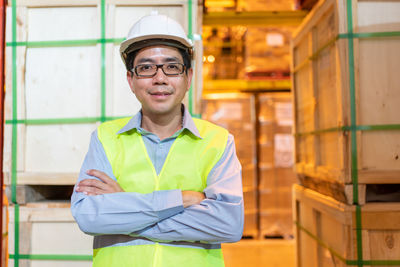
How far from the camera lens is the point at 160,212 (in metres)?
1.75

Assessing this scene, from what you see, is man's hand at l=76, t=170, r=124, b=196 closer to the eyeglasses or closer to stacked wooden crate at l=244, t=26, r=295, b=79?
the eyeglasses

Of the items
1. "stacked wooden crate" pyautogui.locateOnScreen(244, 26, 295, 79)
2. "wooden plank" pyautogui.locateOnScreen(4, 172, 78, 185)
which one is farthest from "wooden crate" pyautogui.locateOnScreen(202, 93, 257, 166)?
"wooden plank" pyautogui.locateOnScreen(4, 172, 78, 185)

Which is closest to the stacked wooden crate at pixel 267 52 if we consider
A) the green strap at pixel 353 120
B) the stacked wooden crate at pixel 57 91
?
the green strap at pixel 353 120

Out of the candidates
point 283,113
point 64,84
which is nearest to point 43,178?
point 64,84

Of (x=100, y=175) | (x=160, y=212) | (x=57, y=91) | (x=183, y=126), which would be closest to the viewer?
(x=160, y=212)

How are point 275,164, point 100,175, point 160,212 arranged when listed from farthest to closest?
point 275,164 → point 100,175 → point 160,212

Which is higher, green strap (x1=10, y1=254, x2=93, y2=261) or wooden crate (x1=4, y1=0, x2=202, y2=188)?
wooden crate (x1=4, y1=0, x2=202, y2=188)

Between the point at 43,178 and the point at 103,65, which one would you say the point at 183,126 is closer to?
the point at 103,65

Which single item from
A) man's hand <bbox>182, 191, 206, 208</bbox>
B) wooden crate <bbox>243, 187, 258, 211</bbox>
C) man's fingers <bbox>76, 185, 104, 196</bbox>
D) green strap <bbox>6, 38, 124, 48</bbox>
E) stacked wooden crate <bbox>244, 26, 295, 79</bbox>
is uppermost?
stacked wooden crate <bbox>244, 26, 295, 79</bbox>

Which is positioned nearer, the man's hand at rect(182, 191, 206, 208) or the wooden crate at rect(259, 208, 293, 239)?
the man's hand at rect(182, 191, 206, 208)

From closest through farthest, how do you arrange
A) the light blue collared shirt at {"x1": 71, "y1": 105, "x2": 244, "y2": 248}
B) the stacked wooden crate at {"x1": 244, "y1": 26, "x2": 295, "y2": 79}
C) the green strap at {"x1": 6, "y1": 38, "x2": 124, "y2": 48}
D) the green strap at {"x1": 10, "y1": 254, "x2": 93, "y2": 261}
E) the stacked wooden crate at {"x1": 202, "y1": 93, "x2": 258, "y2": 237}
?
the light blue collared shirt at {"x1": 71, "y1": 105, "x2": 244, "y2": 248}
the green strap at {"x1": 10, "y1": 254, "x2": 93, "y2": 261}
the green strap at {"x1": 6, "y1": 38, "x2": 124, "y2": 48}
the stacked wooden crate at {"x1": 244, "y1": 26, "x2": 295, "y2": 79}
the stacked wooden crate at {"x1": 202, "y1": 93, "x2": 258, "y2": 237}

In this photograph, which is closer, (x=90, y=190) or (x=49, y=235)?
(x=90, y=190)

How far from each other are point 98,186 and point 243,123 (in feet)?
17.6

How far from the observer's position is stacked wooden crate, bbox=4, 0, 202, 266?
9.21ft
